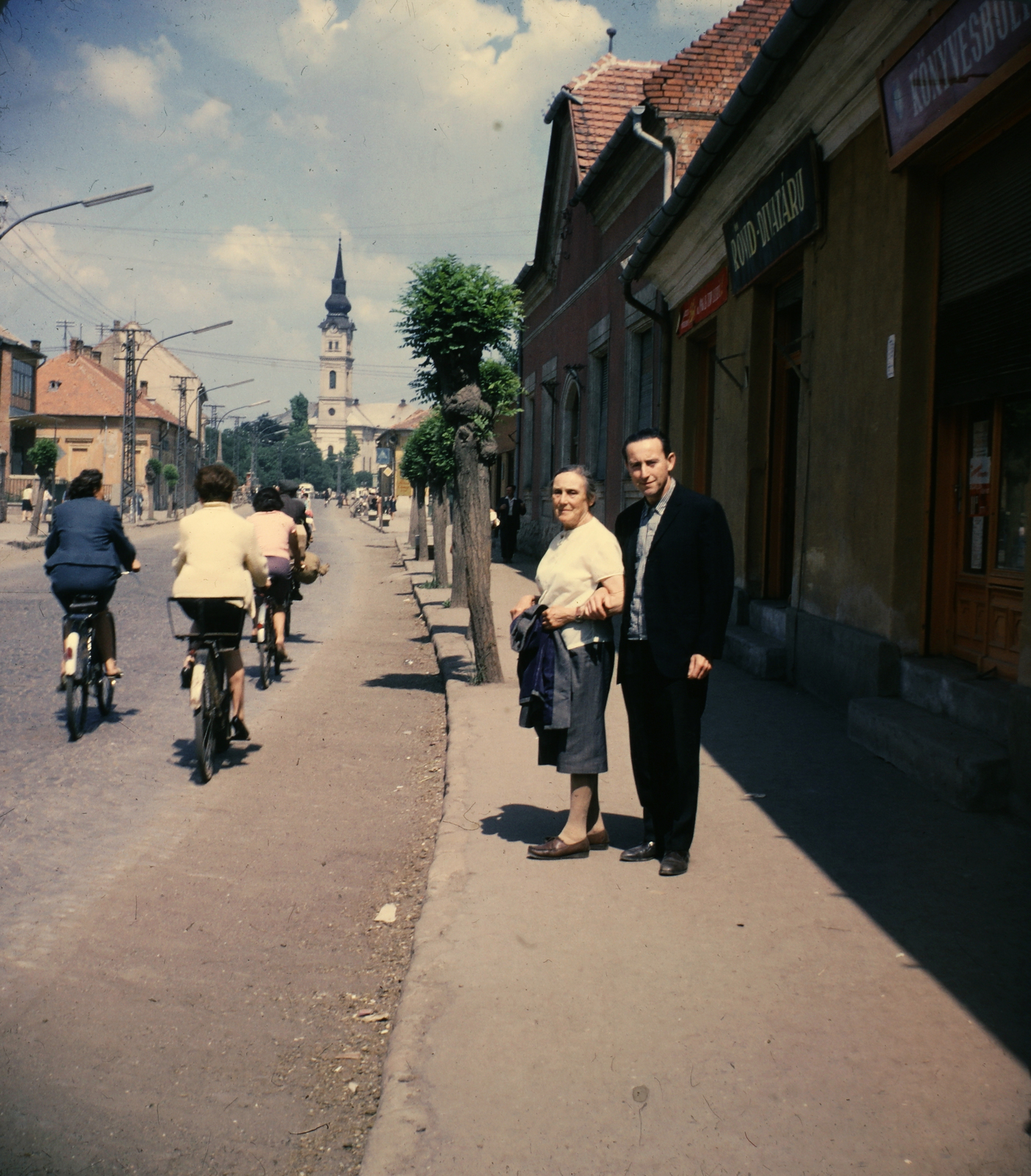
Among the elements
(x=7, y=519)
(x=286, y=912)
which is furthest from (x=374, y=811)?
(x=7, y=519)

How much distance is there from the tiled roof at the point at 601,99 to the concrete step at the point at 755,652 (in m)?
13.0

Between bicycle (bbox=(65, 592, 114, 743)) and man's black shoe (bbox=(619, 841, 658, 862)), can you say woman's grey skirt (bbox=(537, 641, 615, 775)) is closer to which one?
man's black shoe (bbox=(619, 841, 658, 862))

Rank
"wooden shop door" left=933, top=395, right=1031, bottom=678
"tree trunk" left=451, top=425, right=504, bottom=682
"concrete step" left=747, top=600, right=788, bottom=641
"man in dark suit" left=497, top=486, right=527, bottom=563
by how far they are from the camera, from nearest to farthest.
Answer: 1. "wooden shop door" left=933, top=395, right=1031, bottom=678
2. "tree trunk" left=451, top=425, right=504, bottom=682
3. "concrete step" left=747, top=600, right=788, bottom=641
4. "man in dark suit" left=497, top=486, right=527, bottom=563

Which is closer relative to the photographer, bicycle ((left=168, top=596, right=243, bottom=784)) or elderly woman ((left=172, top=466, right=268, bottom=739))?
bicycle ((left=168, top=596, right=243, bottom=784))

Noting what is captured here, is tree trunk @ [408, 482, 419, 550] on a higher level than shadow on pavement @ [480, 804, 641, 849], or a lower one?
higher

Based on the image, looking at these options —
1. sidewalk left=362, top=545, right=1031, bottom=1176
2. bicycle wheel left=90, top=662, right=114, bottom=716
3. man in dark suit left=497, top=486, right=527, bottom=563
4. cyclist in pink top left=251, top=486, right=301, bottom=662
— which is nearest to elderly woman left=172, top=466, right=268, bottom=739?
bicycle wheel left=90, top=662, right=114, bottom=716

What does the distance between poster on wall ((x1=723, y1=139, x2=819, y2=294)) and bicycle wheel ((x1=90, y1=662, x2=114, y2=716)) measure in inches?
242

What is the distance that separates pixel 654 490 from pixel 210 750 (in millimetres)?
3324

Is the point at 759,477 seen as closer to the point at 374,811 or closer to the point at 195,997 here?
the point at 374,811

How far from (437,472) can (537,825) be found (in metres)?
15.3

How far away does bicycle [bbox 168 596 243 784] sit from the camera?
647cm

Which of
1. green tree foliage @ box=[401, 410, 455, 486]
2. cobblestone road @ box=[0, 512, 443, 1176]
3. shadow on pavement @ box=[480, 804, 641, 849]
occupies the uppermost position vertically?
green tree foliage @ box=[401, 410, 455, 486]

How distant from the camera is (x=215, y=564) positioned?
22.0 ft

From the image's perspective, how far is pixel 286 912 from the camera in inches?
179
